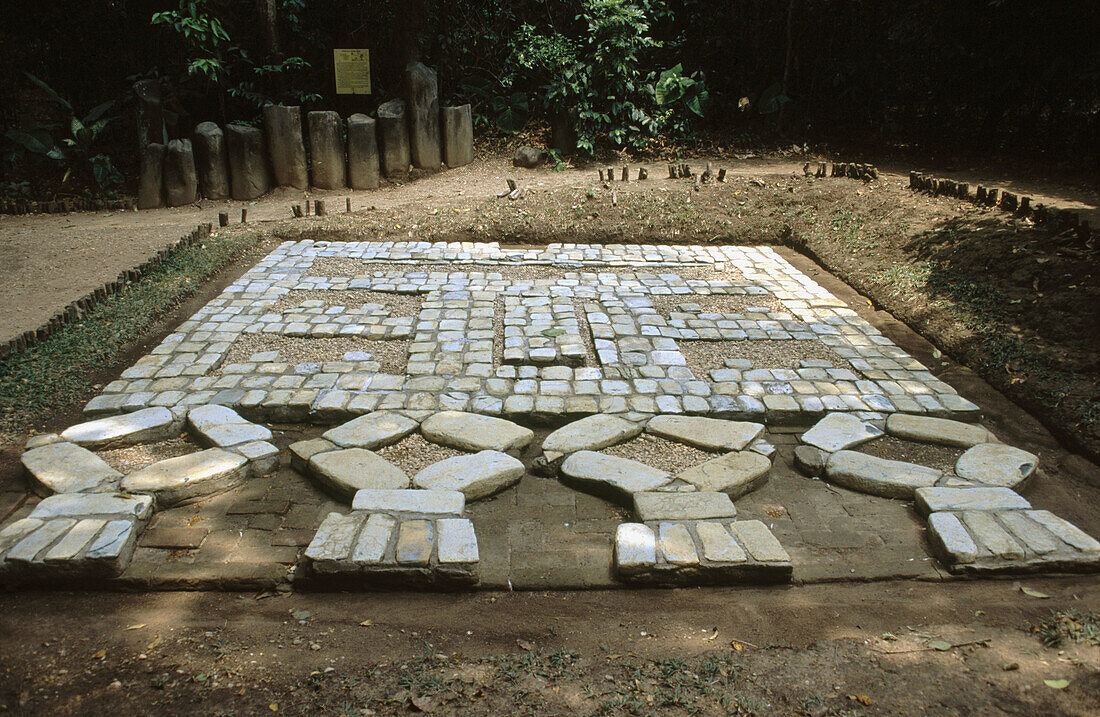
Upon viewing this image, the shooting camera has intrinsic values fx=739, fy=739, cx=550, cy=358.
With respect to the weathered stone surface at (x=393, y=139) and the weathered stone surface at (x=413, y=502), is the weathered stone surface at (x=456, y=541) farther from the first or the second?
the weathered stone surface at (x=393, y=139)

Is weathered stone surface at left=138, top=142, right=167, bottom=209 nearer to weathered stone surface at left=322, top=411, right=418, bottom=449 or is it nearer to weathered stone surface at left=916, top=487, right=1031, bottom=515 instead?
weathered stone surface at left=322, top=411, right=418, bottom=449

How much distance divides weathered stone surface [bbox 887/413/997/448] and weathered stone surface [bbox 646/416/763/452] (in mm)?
760

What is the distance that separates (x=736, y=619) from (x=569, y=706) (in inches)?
31.6

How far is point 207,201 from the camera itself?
9.55 m

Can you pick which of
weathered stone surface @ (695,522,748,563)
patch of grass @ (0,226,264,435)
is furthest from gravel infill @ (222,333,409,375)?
weathered stone surface @ (695,522,748,563)

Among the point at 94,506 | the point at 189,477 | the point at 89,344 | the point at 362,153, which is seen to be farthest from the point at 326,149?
the point at 94,506

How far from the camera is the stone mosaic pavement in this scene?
9.93ft

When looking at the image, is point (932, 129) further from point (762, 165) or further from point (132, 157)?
point (132, 157)

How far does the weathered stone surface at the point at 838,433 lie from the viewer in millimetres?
3918

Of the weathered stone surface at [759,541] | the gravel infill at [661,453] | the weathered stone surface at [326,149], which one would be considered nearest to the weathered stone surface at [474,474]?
the gravel infill at [661,453]

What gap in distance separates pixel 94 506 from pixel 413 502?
136 cm

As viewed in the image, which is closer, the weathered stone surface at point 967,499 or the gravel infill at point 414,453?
the weathered stone surface at point 967,499

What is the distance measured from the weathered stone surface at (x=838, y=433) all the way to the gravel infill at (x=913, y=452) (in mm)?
50

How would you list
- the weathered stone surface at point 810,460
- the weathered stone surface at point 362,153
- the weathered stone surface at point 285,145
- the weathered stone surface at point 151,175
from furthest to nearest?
the weathered stone surface at point 362,153
the weathered stone surface at point 285,145
the weathered stone surface at point 151,175
the weathered stone surface at point 810,460
